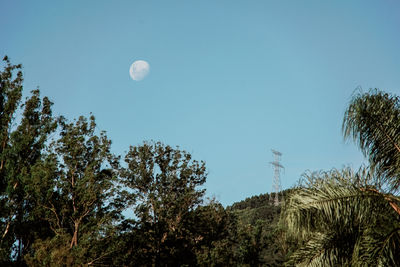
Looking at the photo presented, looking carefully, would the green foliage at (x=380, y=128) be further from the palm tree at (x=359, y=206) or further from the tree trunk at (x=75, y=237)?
the tree trunk at (x=75, y=237)

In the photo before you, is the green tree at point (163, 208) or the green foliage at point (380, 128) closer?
the green foliage at point (380, 128)

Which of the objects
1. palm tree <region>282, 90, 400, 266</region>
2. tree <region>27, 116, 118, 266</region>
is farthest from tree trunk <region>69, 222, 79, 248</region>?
palm tree <region>282, 90, 400, 266</region>

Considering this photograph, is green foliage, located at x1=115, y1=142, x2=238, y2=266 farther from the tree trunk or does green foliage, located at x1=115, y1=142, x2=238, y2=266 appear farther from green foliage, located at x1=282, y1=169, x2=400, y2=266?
green foliage, located at x1=282, y1=169, x2=400, y2=266

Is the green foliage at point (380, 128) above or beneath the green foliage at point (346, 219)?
above

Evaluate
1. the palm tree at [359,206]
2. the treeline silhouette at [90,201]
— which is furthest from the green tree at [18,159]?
the palm tree at [359,206]

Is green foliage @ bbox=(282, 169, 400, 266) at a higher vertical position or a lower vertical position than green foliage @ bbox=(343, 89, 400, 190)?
lower

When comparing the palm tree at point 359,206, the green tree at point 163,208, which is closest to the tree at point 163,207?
the green tree at point 163,208

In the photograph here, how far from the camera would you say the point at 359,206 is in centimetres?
514

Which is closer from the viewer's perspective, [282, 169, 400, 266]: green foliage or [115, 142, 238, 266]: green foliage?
[282, 169, 400, 266]: green foliage

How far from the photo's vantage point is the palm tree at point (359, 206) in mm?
4934

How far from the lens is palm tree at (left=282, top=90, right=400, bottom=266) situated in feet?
16.2

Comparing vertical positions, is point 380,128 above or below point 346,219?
above

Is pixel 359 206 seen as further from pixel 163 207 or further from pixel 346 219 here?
pixel 163 207

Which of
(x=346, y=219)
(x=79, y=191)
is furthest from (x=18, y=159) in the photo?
(x=346, y=219)
